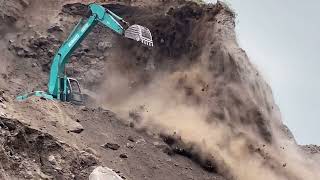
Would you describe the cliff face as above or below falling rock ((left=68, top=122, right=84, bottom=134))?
above

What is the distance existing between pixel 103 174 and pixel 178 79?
275 inches

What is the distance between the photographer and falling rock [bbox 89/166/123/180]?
424 inches

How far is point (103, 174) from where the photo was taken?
36.0 feet

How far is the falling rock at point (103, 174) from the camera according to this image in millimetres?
10781

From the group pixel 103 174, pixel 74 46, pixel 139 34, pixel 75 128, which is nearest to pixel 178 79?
pixel 139 34

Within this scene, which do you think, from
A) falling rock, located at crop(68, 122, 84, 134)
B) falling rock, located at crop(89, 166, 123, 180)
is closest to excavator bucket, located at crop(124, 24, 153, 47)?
falling rock, located at crop(68, 122, 84, 134)

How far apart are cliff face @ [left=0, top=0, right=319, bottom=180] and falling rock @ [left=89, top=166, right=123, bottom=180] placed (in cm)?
219

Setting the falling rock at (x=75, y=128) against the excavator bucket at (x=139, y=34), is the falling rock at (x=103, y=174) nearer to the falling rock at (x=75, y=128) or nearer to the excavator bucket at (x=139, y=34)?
the falling rock at (x=75, y=128)

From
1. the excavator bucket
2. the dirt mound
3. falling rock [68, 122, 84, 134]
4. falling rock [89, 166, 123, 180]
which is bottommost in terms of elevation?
the dirt mound

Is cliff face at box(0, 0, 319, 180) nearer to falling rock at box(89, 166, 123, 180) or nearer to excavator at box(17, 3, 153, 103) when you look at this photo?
excavator at box(17, 3, 153, 103)

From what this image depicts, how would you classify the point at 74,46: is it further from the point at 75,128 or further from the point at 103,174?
the point at 103,174

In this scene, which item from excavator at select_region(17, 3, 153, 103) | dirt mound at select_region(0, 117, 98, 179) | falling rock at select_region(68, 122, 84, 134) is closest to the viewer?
dirt mound at select_region(0, 117, 98, 179)

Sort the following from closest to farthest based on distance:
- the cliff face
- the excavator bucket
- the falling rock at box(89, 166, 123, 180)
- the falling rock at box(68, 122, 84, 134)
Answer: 1. the falling rock at box(89, 166, 123, 180)
2. the falling rock at box(68, 122, 84, 134)
3. the excavator bucket
4. the cliff face

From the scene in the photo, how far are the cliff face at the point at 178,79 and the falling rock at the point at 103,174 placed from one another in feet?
7.19
